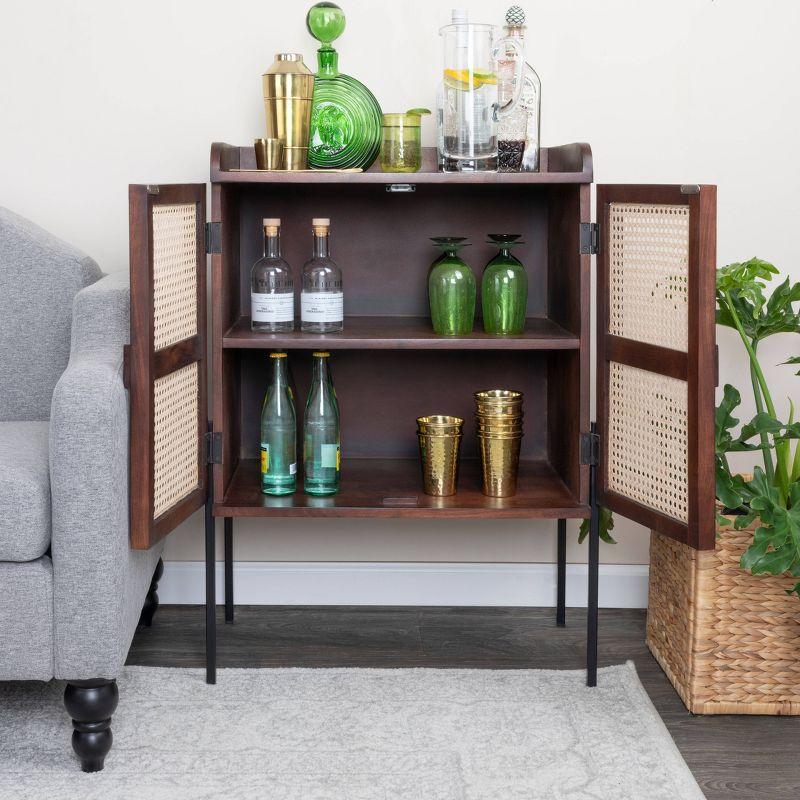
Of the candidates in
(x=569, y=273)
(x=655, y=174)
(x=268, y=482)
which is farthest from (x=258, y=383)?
(x=655, y=174)

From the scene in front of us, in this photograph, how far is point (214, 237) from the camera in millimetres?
1941

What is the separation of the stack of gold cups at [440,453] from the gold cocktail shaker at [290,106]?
0.57 meters

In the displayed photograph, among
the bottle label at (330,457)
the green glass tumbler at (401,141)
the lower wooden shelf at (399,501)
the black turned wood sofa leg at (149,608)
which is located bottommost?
the black turned wood sofa leg at (149,608)

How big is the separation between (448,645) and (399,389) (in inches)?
22.5

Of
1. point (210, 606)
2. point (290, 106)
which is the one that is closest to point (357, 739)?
point (210, 606)

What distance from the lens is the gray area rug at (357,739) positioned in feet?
5.37

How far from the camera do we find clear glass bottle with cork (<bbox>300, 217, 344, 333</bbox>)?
2.01m

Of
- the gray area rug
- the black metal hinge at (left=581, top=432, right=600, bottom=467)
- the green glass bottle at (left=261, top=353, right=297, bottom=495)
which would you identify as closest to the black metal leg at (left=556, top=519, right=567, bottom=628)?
the gray area rug

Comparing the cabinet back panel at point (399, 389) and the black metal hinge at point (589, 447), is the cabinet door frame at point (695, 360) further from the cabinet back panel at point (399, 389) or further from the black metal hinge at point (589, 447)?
the cabinet back panel at point (399, 389)

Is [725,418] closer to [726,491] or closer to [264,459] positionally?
[726,491]

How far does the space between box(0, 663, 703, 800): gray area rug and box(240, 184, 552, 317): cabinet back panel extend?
82 cm

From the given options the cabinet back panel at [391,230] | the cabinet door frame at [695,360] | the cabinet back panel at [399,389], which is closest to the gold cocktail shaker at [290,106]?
the cabinet back panel at [391,230]

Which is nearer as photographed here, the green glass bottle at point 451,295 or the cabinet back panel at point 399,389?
the green glass bottle at point 451,295

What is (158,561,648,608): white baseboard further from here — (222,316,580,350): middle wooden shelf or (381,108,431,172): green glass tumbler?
(381,108,431,172): green glass tumbler
